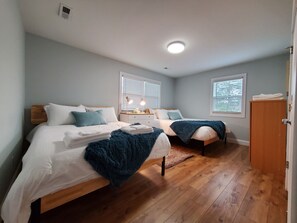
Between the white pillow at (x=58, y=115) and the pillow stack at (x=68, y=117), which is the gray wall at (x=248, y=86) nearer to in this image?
the pillow stack at (x=68, y=117)

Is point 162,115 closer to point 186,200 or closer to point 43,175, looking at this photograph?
point 186,200

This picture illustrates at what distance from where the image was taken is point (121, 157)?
1.29m

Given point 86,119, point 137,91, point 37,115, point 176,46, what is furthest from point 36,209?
point 137,91

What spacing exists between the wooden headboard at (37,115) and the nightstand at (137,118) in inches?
63.9

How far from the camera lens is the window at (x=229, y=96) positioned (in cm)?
365

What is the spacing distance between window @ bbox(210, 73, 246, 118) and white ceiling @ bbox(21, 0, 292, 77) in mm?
805

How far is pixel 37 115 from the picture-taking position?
2.41m

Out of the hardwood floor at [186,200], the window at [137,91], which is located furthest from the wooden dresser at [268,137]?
the window at [137,91]

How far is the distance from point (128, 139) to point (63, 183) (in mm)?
683

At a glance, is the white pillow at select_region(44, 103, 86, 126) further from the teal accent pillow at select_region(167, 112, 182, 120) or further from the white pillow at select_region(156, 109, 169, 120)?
the teal accent pillow at select_region(167, 112, 182, 120)

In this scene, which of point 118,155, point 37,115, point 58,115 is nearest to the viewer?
point 118,155

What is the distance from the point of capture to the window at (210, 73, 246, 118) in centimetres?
365

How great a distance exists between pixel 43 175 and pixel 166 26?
2.31 meters

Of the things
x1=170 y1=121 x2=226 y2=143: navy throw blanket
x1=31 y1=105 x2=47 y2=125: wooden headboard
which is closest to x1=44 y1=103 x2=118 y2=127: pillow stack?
x1=31 y1=105 x2=47 y2=125: wooden headboard
